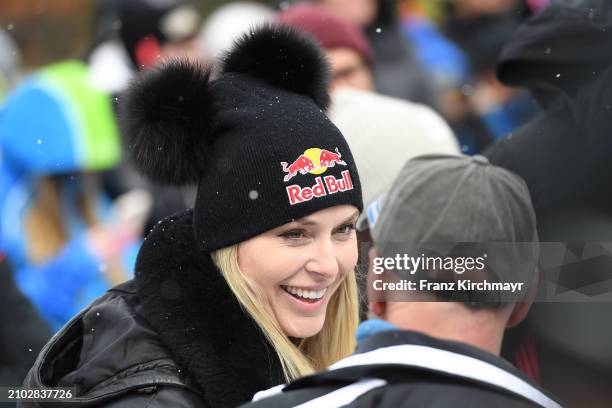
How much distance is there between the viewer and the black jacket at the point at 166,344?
2648mm

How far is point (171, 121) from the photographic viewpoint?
9.34 ft

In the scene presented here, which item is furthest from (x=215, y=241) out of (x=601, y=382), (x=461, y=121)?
(x=461, y=121)

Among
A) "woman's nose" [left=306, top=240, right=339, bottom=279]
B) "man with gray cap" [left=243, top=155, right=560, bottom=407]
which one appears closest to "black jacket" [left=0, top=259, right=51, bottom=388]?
"woman's nose" [left=306, top=240, right=339, bottom=279]

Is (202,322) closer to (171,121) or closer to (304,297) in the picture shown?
(304,297)

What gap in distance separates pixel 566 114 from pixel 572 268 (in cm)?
102

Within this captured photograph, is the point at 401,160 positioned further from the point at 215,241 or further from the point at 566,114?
the point at 215,241

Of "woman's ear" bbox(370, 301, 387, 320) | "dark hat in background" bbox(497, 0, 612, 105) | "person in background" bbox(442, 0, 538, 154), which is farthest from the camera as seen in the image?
"person in background" bbox(442, 0, 538, 154)

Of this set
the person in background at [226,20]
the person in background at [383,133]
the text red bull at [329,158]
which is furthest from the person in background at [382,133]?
the person in background at [226,20]

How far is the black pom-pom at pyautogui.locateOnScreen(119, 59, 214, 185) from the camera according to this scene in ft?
9.30

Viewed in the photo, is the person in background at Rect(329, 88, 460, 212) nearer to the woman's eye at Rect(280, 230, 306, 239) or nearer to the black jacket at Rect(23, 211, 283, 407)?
the woman's eye at Rect(280, 230, 306, 239)

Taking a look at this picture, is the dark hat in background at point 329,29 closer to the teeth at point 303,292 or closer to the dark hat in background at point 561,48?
the dark hat in background at point 561,48

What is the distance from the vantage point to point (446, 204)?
6.77 feet

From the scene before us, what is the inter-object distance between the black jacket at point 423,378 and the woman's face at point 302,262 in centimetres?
76

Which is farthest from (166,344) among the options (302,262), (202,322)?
(302,262)
